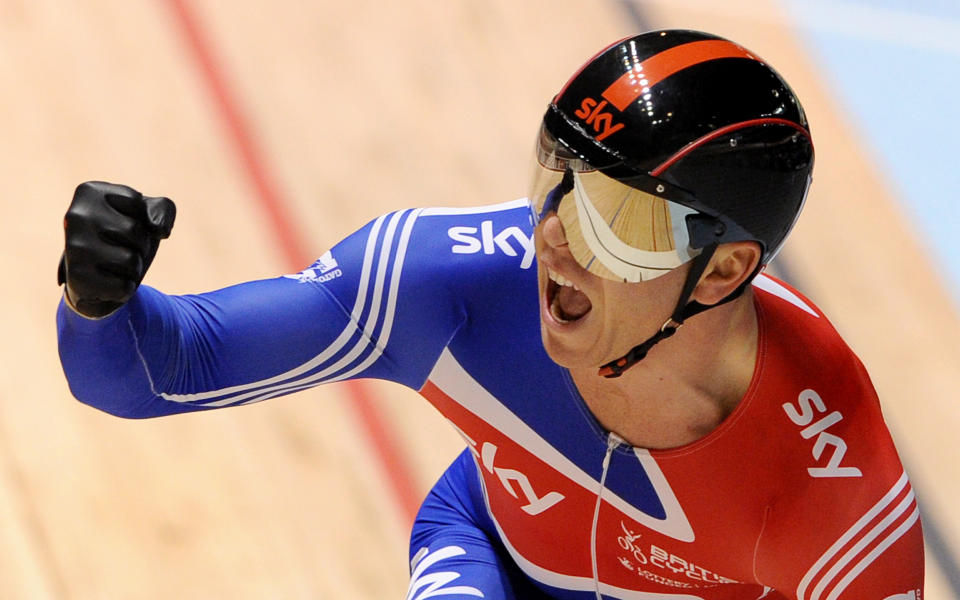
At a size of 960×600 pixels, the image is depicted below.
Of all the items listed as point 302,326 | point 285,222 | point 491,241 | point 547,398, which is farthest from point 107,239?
point 285,222

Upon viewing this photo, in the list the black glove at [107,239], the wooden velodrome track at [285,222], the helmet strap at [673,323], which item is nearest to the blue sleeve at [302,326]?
the black glove at [107,239]

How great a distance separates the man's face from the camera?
151cm

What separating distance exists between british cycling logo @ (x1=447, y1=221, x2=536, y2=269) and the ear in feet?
0.88

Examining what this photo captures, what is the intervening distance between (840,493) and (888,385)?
1.96 meters

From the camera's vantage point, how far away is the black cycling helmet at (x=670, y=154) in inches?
54.7

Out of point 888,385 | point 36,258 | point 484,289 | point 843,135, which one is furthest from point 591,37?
point 484,289

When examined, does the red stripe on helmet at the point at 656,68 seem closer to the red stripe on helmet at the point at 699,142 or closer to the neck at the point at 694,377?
the red stripe on helmet at the point at 699,142

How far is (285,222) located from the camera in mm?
3518

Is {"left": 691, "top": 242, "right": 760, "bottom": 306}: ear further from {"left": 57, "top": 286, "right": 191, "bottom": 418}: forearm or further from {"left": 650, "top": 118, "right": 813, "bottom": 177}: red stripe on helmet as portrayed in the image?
{"left": 57, "top": 286, "right": 191, "bottom": 418}: forearm

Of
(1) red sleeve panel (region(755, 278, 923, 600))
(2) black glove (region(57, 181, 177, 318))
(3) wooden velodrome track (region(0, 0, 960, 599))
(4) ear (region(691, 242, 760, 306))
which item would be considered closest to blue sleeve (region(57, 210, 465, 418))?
(2) black glove (region(57, 181, 177, 318))

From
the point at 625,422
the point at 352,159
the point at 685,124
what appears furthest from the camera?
the point at 352,159

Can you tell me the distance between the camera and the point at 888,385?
3389 mm

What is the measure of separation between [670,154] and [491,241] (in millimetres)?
386

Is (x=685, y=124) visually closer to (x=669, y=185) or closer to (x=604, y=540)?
(x=669, y=185)
